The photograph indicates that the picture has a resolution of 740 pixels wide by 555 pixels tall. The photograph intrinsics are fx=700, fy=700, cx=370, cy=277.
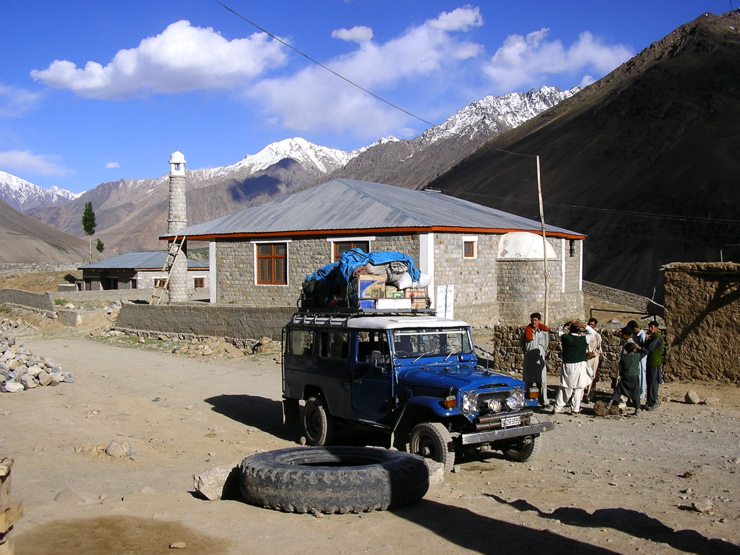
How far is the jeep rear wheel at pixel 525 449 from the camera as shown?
8844 mm

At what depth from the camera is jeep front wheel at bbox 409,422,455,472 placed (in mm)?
8133

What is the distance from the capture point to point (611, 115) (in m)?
85.8

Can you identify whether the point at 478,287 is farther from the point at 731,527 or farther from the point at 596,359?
the point at 731,527

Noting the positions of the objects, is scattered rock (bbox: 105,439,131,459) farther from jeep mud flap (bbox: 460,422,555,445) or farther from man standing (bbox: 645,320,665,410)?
man standing (bbox: 645,320,665,410)

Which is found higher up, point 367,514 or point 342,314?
point 342,314

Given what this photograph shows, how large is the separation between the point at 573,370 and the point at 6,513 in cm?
914

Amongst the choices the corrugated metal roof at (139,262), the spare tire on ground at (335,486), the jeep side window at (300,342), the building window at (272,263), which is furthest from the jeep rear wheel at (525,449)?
the corrugated metal roof at (139,262)

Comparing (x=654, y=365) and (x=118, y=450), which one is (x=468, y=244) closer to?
(x=654, y=365)

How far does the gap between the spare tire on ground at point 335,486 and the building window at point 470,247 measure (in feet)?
58.8

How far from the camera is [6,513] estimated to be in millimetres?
4531

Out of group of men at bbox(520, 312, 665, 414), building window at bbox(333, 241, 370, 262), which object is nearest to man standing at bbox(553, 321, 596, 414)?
group of men at bbox(520, 312, 665, 414)

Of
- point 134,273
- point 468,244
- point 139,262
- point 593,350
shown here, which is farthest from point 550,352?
point 139,262

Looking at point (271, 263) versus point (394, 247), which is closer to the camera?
point (394, 247)

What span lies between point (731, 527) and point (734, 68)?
84319 millimetres
